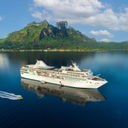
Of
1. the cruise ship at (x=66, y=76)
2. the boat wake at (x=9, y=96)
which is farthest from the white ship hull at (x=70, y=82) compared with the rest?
the boat wake at (x=9, y=96)

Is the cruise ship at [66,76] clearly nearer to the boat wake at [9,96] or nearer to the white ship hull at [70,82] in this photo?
the white ship hull at [70,82]

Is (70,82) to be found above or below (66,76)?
below

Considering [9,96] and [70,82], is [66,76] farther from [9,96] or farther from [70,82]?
[9,96]

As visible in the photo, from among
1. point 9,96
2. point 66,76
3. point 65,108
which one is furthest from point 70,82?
point 9,96

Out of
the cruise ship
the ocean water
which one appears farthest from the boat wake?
the cruise ship

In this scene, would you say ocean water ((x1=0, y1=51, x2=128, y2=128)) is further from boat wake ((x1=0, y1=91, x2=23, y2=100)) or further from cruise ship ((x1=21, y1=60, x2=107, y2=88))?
cruise ship ((x1=21, y1=60, x2=107, y2=88))

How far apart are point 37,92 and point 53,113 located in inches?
975

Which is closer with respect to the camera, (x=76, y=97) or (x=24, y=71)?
(x=76, y=97)

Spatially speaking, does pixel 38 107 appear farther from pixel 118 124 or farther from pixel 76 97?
pixel 118 124

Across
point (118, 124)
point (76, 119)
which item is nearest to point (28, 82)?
point (76, 119)

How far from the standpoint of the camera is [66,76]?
76312mm

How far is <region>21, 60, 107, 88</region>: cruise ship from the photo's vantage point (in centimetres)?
7165

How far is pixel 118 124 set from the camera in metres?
42.6

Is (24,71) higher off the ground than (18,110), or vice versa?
(24,71)
